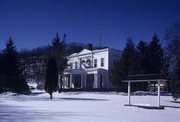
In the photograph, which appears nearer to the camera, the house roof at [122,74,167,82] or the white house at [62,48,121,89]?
the house roof at [122,74,167,82]

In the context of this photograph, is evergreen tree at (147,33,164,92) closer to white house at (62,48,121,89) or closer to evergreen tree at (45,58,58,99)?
white house at (62,48,121,89)

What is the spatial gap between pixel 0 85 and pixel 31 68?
4223 centimetres

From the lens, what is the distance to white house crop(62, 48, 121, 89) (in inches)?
1881

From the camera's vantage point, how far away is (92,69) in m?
47.9

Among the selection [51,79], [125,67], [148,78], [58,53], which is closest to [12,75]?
[51,79]

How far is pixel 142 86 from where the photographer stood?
45312 millimetres

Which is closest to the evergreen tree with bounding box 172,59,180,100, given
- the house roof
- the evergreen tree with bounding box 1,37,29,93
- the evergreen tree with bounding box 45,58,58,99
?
the house roof

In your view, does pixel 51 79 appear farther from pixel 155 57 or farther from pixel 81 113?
pixel 155 57

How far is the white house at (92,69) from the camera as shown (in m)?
47.8

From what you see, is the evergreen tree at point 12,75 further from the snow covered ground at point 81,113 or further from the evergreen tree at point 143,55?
the evergreen tree at point 143,55

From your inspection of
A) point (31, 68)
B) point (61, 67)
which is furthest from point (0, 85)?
point (31, 68)

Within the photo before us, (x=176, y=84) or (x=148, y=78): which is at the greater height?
(x=148, y=78)

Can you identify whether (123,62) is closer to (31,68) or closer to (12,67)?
(12,67)

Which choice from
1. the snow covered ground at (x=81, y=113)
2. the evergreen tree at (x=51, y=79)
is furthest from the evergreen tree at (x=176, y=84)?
the evergreen tree at (x=51, y=79)
